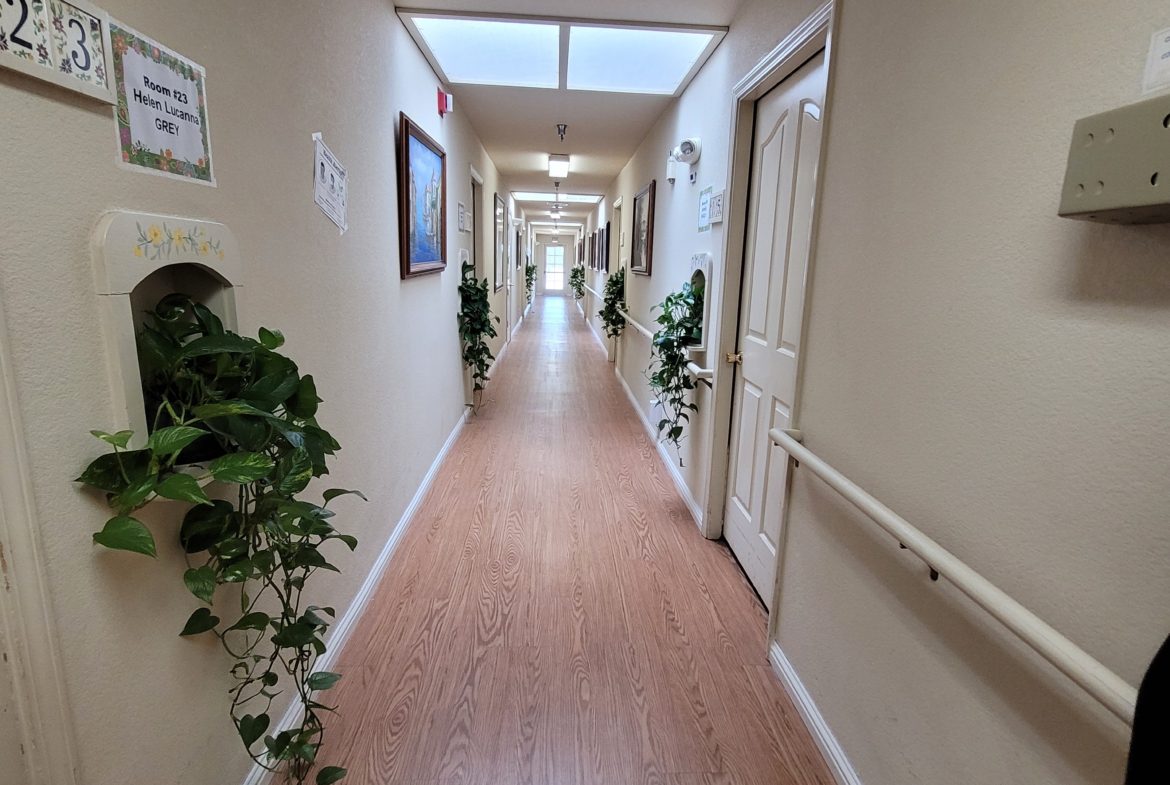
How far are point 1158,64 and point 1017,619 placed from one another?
80 centimetres

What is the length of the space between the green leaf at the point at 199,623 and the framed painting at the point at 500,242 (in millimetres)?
5172

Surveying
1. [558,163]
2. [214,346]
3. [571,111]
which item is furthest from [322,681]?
[558,163]

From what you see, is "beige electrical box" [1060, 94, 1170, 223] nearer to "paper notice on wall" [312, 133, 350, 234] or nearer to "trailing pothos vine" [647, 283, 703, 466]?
"paper notice on wall" [312, 133, 350, 234]

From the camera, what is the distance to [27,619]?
2.60 ft

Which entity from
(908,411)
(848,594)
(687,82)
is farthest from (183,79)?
(687,82)

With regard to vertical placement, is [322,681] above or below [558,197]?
below

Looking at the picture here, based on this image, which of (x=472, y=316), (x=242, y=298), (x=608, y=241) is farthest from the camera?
(x=608, y=241)

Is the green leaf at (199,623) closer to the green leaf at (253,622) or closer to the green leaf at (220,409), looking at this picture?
the green leaf at (253,622)

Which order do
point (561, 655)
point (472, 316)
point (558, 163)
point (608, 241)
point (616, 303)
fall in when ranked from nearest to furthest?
point (561, 655) < point (472, 316) < point (558, 163) < point (616, 303) < point (608, 241)

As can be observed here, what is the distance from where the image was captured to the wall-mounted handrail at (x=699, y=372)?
2.84 metres

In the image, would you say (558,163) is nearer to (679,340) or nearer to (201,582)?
(679,340)

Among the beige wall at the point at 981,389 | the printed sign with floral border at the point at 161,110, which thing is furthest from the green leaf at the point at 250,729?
the beige wall at the point at 981,389

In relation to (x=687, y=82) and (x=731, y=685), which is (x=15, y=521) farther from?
(x=687, y=82)

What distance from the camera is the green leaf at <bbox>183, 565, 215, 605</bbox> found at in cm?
96
